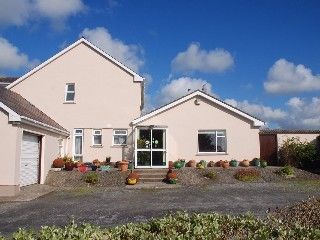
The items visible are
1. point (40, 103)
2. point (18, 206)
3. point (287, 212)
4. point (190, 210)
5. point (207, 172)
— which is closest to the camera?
point (287, 212)

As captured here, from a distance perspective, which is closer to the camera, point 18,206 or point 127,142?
→ point 18,206

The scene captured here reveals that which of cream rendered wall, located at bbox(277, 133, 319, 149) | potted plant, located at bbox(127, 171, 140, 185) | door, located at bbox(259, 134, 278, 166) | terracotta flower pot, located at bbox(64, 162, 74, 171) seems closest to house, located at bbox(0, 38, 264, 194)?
terracotta flower pot, located at bbox(64, 162, 74, 171)

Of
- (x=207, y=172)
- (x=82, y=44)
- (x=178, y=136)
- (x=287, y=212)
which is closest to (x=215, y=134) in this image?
(x=178, y=136)

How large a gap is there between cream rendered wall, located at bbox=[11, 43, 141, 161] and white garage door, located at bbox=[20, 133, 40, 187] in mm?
5588

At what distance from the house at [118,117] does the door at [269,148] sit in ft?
15.1

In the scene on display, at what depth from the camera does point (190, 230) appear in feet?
20.3

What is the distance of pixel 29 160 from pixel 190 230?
14348 mm

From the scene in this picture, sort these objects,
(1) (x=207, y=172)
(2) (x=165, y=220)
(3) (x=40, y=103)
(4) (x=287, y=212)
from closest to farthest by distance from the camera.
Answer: (2) (x=165, y=220)
(4) (x=287, y=212)
(1) (x=207, y=172)
(3) (x=40, y=103)

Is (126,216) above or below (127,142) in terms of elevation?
below

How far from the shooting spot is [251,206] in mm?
12664

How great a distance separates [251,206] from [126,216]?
14.6 ft

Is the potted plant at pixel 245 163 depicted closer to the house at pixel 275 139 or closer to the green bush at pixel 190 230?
the house at pixel 275 139

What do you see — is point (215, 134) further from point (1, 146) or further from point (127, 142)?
point (1, 146)

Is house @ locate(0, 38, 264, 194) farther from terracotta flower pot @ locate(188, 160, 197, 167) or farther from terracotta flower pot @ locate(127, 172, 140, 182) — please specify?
terracotta flower pot @ locate(127, 172, 140, 182)
